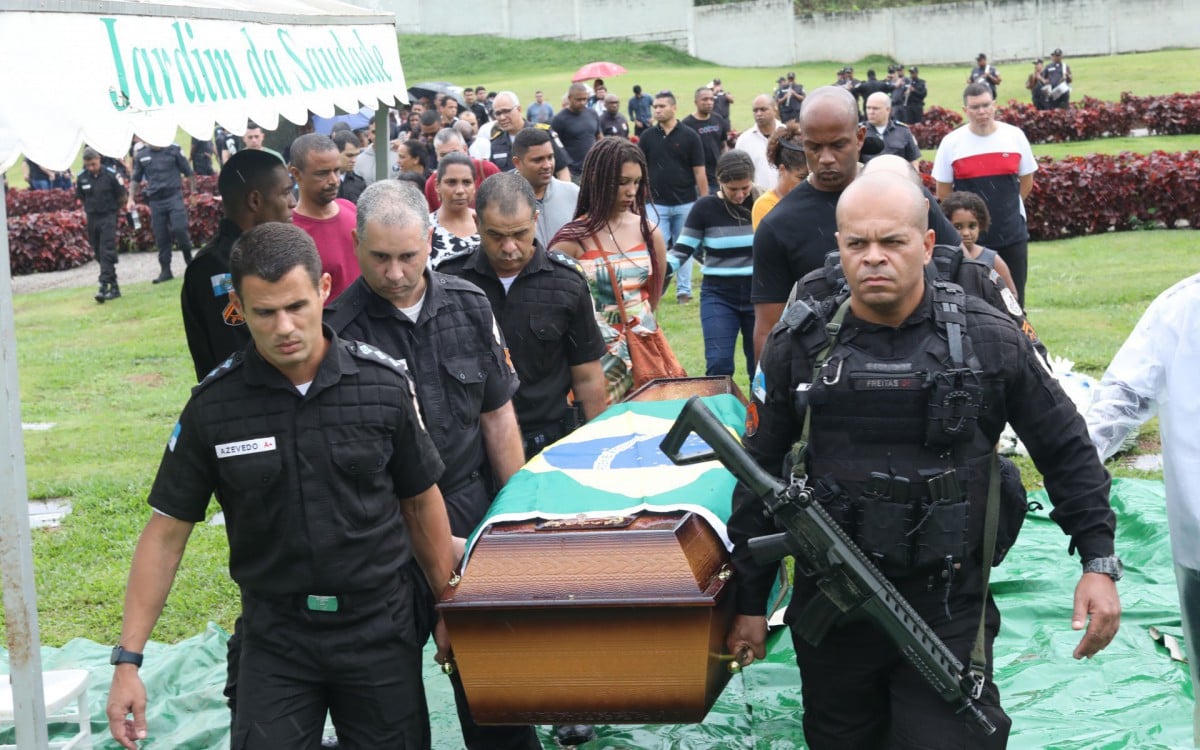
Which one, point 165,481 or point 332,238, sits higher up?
point 332,238

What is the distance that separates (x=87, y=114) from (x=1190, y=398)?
2.98 meters

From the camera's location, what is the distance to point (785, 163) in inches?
247

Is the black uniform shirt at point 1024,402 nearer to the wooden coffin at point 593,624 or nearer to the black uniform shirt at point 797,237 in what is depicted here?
the wooden coffin at point 593,624

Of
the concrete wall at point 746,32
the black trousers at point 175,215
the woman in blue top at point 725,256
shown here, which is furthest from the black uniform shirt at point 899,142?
the concrete wall at point 746,32

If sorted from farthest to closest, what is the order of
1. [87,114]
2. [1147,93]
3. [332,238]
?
[1147,93]
[332,238]
[87,114]

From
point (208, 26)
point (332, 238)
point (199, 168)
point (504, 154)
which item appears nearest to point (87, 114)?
point (208, 26)

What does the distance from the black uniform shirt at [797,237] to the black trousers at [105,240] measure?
509 inches

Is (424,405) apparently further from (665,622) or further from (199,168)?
(199,168)

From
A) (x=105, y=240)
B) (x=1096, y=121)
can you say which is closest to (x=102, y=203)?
(x=105, y=240)

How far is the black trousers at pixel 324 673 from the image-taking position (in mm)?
3338

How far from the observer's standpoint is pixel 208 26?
Answer: 11.9ft

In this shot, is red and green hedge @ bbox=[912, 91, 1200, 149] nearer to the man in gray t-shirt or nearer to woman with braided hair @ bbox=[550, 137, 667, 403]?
the man in gray t-shirt

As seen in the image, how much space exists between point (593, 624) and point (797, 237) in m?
1.76

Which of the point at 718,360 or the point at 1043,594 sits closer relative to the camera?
the point at 1043,594
